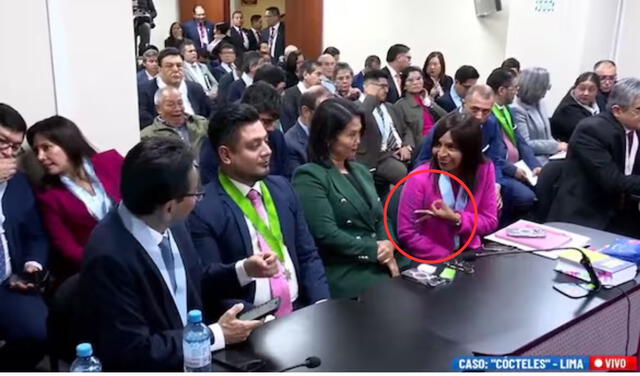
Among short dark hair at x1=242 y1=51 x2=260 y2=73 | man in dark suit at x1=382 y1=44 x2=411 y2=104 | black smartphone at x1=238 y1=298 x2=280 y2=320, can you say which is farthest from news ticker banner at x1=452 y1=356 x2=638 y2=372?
man in dark suit at x1=382 y1=44 x2=411 y2=104

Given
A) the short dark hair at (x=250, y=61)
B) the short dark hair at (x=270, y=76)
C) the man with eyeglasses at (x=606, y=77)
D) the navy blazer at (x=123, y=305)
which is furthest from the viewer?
the short dark hair at (x=250, y=61)

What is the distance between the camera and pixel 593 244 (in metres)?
2.60

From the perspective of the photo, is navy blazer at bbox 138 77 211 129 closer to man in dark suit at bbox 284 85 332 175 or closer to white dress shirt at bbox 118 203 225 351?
man in dark suit at bbox 284 85 332 175

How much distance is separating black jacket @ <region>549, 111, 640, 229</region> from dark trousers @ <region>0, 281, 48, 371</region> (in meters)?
2.73

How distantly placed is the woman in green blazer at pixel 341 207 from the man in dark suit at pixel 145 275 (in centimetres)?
90

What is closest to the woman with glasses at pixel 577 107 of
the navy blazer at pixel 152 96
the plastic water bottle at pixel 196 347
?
the navy blazer at pixel 152 96

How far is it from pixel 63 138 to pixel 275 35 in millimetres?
7565

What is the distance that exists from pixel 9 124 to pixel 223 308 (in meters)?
1.27

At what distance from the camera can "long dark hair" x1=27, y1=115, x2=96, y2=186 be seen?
2.71 metres

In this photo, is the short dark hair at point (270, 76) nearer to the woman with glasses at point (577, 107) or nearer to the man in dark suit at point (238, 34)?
the woman with glasses at point (577, 107)

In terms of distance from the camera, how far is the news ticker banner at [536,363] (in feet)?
5.40

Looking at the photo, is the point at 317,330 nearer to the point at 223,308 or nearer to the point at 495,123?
the point at 223,308

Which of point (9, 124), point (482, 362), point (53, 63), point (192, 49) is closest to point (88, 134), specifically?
point (53, 63)

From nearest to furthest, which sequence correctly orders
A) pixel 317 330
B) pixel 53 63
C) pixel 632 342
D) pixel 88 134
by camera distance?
pixel 317 330, pixel 632 342, pixel 53 63, pixel 88 134
